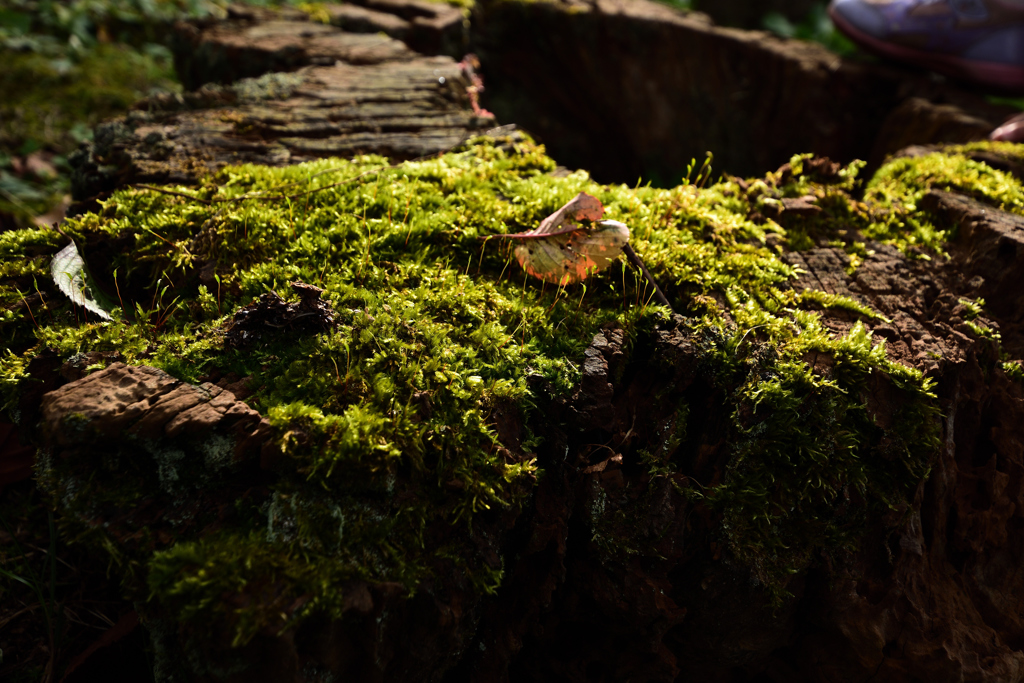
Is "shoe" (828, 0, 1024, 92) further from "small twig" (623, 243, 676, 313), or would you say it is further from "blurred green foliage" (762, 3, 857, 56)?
"small twig" (623, 243, 676, 313)

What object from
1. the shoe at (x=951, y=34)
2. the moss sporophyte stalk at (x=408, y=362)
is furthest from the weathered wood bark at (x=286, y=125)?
the shoe at (x=951, y=34)

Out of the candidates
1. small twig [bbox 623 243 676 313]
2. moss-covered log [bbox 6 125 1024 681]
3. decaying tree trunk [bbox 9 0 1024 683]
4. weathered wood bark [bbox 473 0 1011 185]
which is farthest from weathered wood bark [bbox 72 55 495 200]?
weathered wood bark [bbox 473 0 1011 185]

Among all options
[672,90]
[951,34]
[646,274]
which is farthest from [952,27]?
[646,274]

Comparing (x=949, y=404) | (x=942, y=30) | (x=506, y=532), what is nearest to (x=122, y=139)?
(x=506, y=532)

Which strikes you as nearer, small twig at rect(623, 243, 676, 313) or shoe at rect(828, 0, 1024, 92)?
small twig at rect(623, 243, 676, 313)

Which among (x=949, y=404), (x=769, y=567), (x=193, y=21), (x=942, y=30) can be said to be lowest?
(x=769, y=567)

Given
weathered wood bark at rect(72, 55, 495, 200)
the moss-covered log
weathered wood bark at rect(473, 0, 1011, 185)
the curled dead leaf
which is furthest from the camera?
weathered wood bark at rect(473, 0, 1011, 185)

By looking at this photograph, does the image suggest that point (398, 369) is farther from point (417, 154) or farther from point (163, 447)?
point (417, 154)
